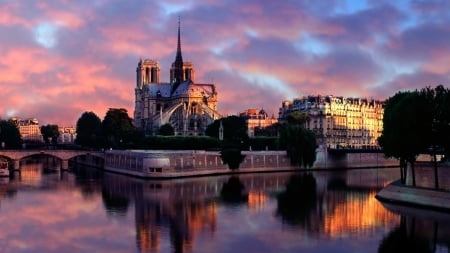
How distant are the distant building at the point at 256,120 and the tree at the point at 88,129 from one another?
41.9 m

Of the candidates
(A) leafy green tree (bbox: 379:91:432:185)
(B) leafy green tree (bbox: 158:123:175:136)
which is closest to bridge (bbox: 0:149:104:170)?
(B) leafy green tree (bbox: 158:123:175:136)

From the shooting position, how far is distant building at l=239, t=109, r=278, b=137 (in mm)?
140250

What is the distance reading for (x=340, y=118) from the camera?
119812 millimetres

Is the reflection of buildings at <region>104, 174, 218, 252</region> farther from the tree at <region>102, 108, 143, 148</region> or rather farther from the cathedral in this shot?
the cathedral

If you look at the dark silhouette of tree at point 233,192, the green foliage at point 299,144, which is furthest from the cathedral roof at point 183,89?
Result: the dark silhouette of tree at point 233,192

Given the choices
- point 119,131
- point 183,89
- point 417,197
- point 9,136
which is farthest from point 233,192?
point 183,89

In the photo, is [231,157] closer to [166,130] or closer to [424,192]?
[424,192]

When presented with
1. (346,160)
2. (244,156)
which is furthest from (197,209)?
(346,160)

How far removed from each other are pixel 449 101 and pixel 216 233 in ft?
56.0

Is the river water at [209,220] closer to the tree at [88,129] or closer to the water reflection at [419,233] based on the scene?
the water reflection at [419,233]

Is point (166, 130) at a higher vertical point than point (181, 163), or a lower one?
higher

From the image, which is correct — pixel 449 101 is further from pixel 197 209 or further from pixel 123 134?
pixel 123 134

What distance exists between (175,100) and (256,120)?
77.9 feet

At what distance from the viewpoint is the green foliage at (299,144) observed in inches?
3019
